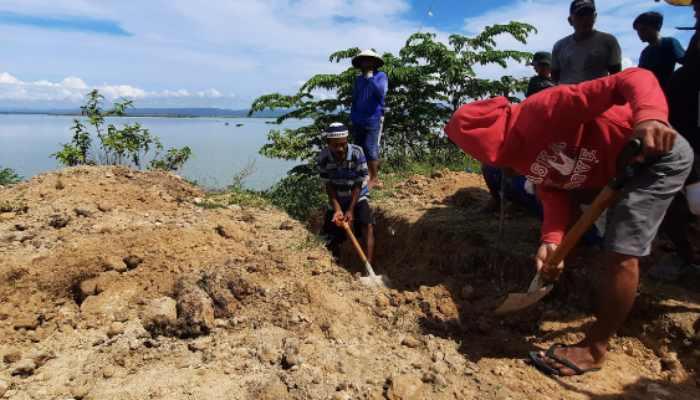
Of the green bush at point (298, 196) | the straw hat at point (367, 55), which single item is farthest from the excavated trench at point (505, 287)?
the straw hat at point (367, 55)

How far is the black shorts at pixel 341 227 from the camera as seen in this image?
4352 millimetres

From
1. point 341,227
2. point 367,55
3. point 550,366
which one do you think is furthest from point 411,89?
point 550,366

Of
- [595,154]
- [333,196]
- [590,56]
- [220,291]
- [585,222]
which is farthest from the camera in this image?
[333,196]

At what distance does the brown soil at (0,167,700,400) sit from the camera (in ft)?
7.18

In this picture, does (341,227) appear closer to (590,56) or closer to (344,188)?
(344,188)

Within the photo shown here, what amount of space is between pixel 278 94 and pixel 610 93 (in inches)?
227

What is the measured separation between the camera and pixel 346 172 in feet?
14.0

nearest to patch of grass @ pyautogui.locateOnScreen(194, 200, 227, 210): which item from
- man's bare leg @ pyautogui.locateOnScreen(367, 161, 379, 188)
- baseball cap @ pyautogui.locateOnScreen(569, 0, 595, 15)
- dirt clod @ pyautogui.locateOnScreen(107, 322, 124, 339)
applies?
man's bare leg @ pyautogui.locateOnScreen(367, 161, 379, 188)

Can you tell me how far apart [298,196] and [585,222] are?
446 centimetres

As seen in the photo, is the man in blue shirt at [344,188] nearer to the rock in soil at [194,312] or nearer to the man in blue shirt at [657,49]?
the rock in soil at [194,312]

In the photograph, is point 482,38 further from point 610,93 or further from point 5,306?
point 5,306

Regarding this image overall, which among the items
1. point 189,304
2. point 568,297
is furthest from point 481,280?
point 189,304

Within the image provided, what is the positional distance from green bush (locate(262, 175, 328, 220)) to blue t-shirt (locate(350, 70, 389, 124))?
3.95 ft

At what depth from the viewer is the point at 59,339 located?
271cm
